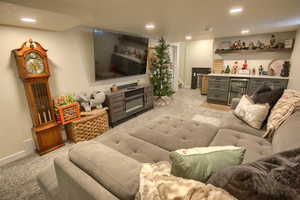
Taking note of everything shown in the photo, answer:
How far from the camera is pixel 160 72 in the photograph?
180 inches

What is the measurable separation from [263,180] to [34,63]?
2.74m

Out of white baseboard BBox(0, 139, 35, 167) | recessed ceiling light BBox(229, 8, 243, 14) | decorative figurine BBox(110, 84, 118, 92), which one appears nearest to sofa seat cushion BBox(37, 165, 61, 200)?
white baseboard BBox(0, 139, 35, 167)

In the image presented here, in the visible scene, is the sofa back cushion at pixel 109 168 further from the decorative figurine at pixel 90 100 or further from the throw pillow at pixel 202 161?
the decorative figurine at pixel 90 100

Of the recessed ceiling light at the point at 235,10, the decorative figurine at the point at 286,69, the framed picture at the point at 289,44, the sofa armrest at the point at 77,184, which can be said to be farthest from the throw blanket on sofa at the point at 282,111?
the framed picture at the point at 289,44

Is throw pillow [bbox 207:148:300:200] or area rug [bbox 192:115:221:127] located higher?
throw pillow [bbox 207:148:300:200]

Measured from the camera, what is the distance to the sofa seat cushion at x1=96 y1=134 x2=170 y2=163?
4.46 ft

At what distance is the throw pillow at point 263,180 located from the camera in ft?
1.67

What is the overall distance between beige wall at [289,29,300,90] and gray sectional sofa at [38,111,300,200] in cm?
248

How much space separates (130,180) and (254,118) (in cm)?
184

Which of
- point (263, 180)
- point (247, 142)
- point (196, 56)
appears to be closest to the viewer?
point (263, 180)

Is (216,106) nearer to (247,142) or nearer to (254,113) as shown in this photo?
(254,113)

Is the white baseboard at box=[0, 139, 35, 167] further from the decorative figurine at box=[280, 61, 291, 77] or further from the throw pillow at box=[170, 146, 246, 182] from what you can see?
the decorative figurine at box=[280, 61, 291, 77]

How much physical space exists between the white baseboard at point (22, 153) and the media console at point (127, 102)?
136 cm

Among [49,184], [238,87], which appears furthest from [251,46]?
[49,184]
